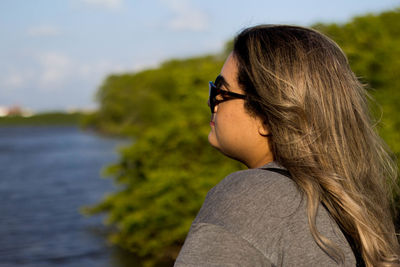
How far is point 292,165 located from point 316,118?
5.8 inches

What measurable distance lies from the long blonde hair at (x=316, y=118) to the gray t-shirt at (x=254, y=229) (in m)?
0.10

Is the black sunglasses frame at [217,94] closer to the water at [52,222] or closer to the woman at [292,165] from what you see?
the woman at [292,165]

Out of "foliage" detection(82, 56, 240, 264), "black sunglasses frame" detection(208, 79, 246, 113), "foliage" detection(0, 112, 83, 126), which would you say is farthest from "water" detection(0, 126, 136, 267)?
"foliage" detection(0, 112, 83, 126)

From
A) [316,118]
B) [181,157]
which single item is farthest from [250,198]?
[181,157]

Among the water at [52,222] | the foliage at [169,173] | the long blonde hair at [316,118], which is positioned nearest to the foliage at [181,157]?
the foliage at [169,173]

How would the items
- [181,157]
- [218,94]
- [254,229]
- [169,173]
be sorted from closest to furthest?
[254,229]
[218,94]
[169,173]
[181,157]

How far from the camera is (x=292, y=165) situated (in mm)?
1310

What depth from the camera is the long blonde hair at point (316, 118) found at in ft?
4.32

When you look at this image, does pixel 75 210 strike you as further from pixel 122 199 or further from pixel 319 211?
pixel 319 211

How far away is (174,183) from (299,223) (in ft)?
23.6

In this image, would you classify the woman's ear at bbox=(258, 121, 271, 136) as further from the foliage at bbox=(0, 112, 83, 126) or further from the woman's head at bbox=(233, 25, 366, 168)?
the foliage at bbox=(0, 112, 83, 126)

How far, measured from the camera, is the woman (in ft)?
3.77

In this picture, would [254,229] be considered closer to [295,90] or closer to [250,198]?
[250,198]

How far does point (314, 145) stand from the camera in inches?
52.7
